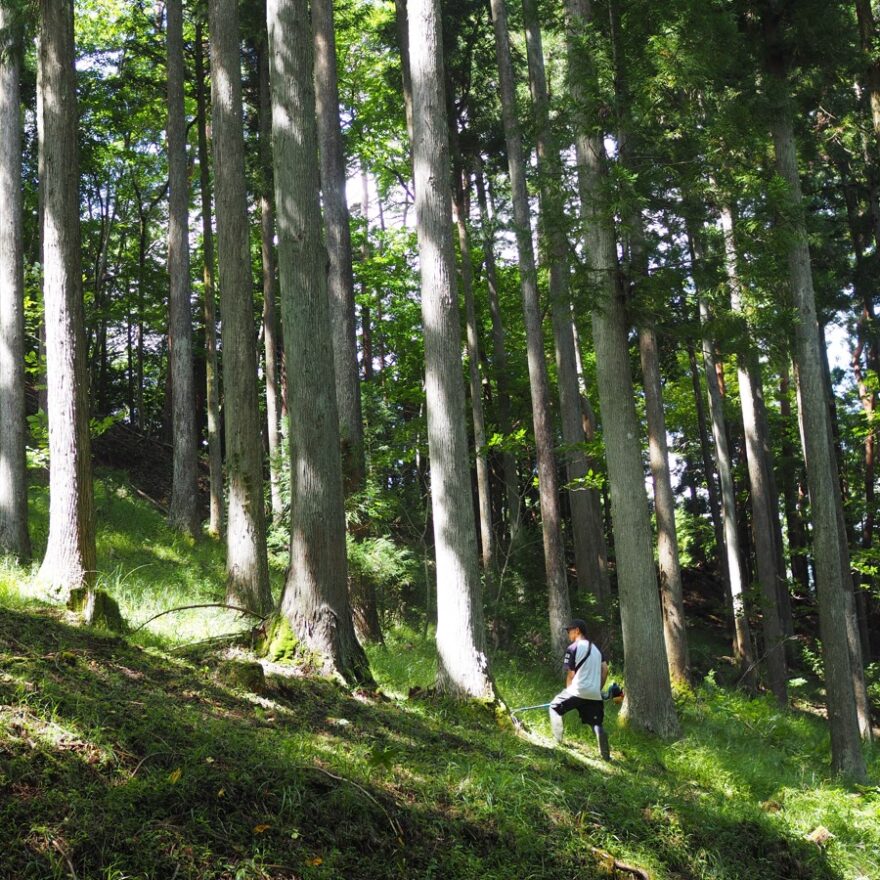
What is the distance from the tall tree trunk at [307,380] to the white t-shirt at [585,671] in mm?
2202

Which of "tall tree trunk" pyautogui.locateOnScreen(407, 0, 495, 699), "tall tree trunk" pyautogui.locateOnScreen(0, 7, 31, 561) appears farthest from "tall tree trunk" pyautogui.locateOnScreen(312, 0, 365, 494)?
"tall tree trunk" pyautogui.locateOnScreen(0, 7, 31, 561)

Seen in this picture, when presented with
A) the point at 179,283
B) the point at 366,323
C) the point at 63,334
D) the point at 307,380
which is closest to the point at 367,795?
the point at 307,380

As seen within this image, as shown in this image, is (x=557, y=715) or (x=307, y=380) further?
(x=557, y=715)

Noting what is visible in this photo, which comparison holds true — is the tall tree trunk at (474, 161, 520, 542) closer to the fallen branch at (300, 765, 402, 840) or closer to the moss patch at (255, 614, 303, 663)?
the moss patch at (255, 614, 303, 663)

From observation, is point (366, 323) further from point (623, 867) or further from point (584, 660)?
point (623, 867)

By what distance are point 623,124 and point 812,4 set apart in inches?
143

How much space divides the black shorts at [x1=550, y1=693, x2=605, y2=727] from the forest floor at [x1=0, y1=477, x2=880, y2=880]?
38 centimetres

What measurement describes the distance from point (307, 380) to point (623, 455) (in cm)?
429

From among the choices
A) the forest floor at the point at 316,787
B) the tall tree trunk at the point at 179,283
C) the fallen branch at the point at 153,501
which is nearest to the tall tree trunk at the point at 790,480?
the tall tree trunk at the point at 179,283

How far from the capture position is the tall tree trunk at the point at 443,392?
9109 mm

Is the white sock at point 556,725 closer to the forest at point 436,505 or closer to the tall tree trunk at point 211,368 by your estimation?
the forest at point 436,505

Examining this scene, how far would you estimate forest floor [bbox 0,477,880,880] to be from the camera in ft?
14.2

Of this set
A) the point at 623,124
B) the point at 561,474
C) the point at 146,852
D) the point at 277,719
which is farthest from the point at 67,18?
the point at 561,474

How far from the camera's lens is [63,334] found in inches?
345
